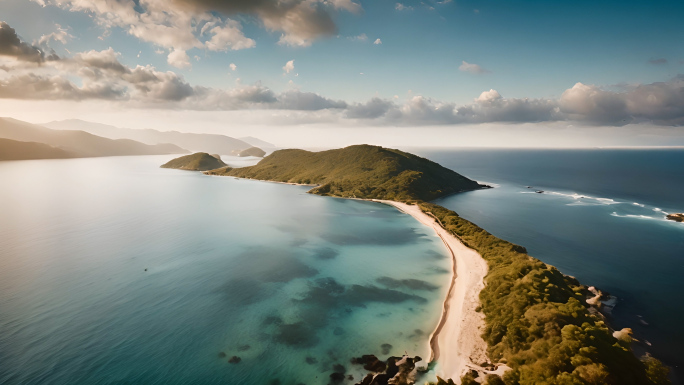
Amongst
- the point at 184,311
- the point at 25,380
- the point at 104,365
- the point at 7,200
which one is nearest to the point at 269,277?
the point at 184,311

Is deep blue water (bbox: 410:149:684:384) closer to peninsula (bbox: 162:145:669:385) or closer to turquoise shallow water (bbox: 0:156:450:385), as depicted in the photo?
peninsula (bbox: 162:145:669:385)

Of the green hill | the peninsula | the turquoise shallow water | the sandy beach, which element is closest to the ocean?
the turquoise shallow water

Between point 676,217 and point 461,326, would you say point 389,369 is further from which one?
point 676,217

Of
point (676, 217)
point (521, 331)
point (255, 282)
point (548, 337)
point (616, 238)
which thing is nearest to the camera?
point (548, 337)

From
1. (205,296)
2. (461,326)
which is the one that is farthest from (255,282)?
(461,326)

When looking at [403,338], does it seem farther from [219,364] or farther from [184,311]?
[184,311]

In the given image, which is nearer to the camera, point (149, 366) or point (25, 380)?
point (25, 380)

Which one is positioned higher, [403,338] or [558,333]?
[558,333]
